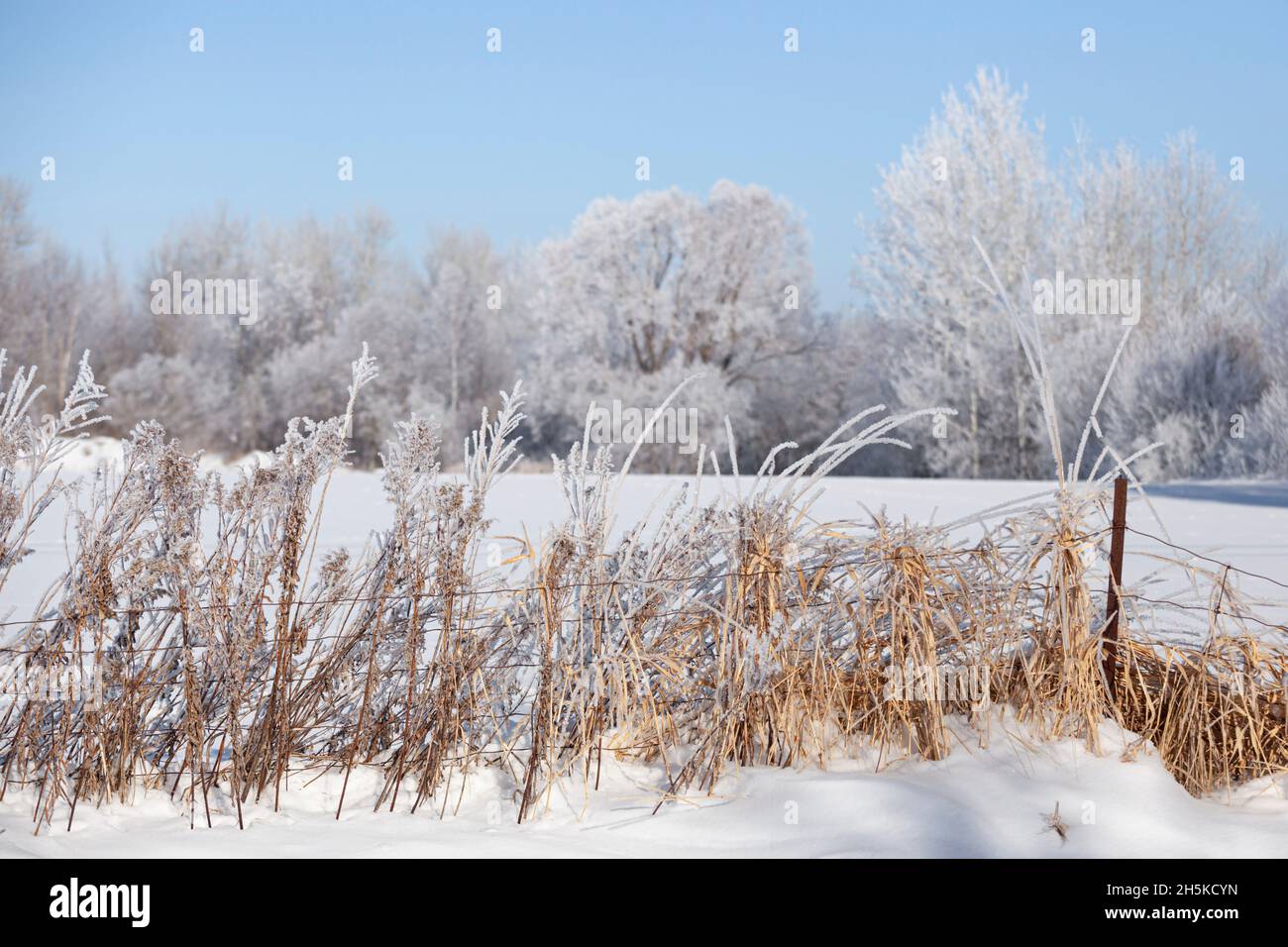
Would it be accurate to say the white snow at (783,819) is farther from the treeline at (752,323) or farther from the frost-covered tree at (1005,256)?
the frost-covered tree at (1005,256)

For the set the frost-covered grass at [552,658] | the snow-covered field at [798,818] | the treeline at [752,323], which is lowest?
the snow-covered field at [798,818]

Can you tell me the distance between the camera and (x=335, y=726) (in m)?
3.01

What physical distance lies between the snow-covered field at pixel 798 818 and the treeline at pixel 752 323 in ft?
39.9

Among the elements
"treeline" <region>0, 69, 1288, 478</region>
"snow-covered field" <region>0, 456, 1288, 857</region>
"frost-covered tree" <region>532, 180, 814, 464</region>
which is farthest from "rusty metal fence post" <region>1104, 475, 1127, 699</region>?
"frost-covered tree" <region>532, 180, 814, 464</region>

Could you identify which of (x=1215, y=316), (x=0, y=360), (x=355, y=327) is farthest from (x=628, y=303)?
(x=0, y=360)

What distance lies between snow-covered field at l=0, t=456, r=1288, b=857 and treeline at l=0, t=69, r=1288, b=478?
12.2m

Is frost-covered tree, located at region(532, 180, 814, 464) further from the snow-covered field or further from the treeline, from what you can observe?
the snow-covered field

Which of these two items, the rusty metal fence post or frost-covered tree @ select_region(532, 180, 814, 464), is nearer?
the rusty metal fence post

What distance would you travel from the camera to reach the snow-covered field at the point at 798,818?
8.36 ft

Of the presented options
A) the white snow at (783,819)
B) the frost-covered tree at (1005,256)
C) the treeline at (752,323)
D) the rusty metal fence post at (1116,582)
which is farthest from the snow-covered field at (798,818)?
the frost-covered tree at (1005,256)

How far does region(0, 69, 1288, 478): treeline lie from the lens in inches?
680

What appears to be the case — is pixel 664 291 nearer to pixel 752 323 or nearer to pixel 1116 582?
pixel 752 323
